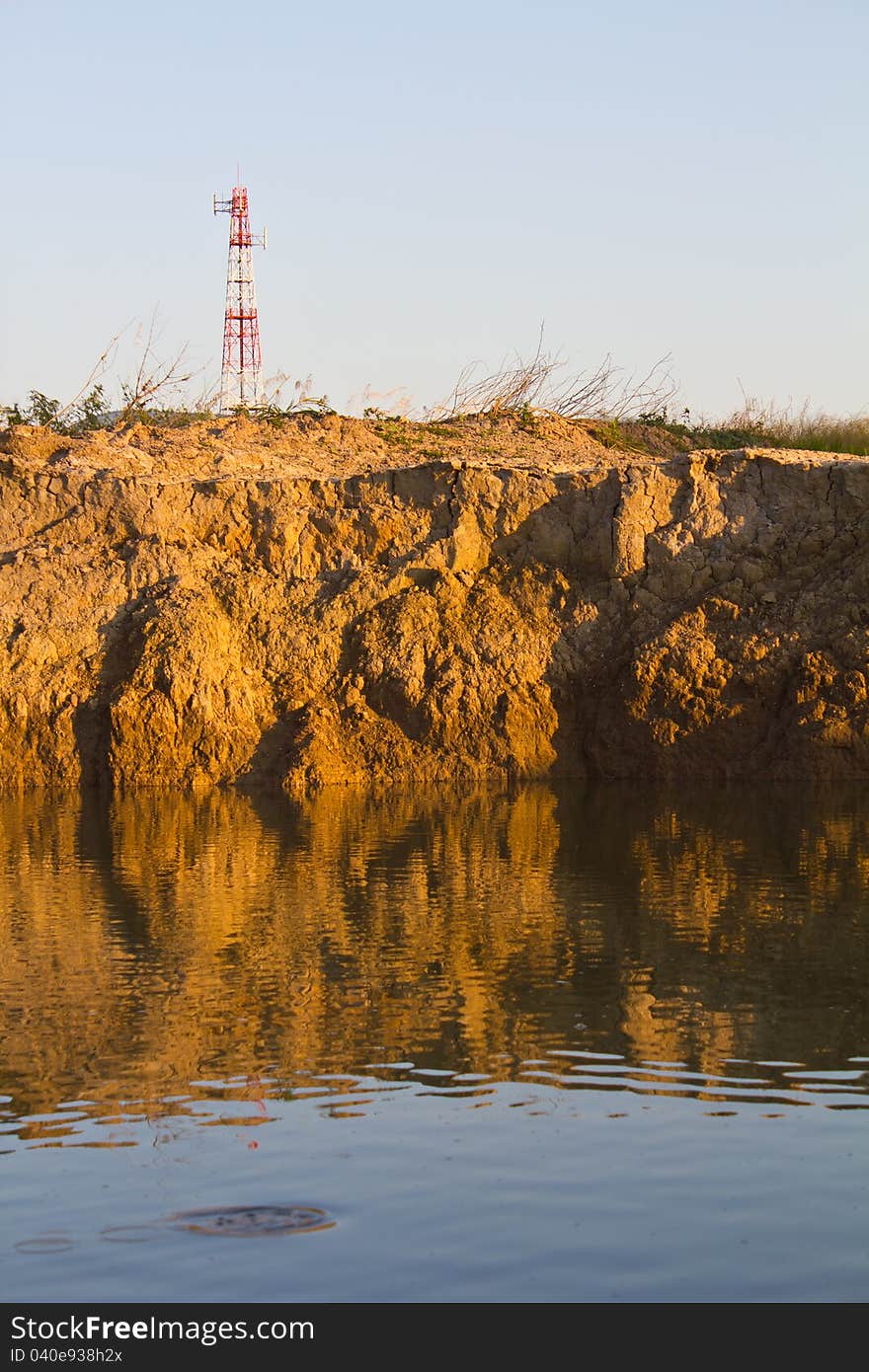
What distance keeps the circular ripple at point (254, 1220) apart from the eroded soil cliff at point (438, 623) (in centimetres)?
1638

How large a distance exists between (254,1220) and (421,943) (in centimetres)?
531

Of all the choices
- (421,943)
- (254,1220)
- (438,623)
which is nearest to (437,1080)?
(254,1220)

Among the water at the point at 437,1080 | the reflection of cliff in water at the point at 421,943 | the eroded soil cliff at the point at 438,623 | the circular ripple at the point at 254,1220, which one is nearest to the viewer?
the water at the point at 437,1080

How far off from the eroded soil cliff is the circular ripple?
16384 mm

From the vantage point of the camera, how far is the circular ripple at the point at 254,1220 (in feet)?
19.9

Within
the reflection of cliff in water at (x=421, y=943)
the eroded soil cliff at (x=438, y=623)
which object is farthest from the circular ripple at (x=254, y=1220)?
the eroded soil cliff at (x=438, y=623)

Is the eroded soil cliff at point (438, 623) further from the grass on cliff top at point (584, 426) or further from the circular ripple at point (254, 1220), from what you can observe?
the circular ripple at point (254, 1220)

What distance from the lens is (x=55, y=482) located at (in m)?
25.2

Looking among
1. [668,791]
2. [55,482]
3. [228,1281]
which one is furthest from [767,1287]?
[55,482]

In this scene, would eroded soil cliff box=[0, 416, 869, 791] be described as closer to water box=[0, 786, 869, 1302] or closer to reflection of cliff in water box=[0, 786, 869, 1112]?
reflection of cliff in water box=[0, 786, 869, 1112]

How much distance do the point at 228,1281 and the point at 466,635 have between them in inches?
721

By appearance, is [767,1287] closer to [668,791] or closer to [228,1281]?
[228,1281]

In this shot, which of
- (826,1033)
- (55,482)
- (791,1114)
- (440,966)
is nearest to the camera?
(791,1114)

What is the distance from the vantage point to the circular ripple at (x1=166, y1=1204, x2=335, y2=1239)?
19.9 ft
